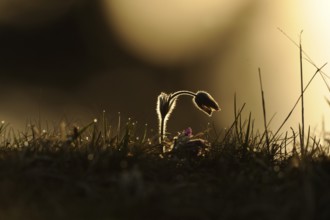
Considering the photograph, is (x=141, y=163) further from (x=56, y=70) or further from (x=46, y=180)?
(x=56, y=70)

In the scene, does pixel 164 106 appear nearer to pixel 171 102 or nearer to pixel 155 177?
pixel 171 102

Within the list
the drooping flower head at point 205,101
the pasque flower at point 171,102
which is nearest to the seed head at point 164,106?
the pasque flower at point 171,102

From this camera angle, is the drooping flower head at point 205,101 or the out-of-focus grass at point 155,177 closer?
the out-of-focus grass at point 155,177

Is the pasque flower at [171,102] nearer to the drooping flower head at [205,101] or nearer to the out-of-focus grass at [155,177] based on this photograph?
the drooping flower head at [205,101]

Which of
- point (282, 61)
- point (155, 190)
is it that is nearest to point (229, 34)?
point (282, 61)

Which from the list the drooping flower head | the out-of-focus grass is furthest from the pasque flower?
the out-of-focus grass

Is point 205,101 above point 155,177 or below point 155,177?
above

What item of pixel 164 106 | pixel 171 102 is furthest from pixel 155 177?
pixel 171 102

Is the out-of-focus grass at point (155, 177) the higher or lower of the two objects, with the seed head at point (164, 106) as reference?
lower

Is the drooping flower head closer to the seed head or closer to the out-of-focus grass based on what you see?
the seed head
